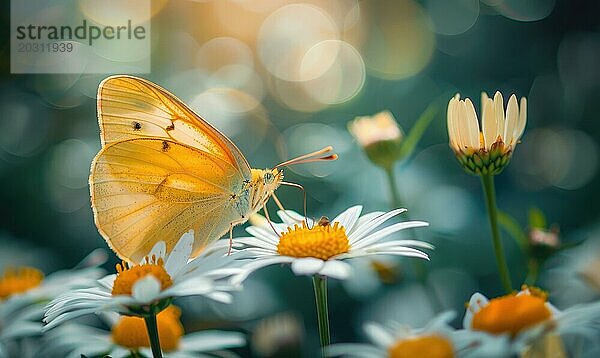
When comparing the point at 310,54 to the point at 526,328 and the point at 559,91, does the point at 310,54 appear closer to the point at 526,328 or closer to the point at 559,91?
the point at 559,91

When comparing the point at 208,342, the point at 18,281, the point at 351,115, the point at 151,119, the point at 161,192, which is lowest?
the point at 208,342

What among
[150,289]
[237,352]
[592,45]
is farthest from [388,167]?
[592,45]

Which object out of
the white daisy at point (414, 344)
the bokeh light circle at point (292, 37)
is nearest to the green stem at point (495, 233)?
the white daisy at point (414, 344)

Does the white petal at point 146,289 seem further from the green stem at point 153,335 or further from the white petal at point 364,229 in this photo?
the white petal at point 364,229

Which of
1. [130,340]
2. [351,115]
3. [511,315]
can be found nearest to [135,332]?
[130,340]

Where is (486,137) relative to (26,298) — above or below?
above

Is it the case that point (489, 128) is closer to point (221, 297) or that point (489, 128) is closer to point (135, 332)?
point (221, 297)

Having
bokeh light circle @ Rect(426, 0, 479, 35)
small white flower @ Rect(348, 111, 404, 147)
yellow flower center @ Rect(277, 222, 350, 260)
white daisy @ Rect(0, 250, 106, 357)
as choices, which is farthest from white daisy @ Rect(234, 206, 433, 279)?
bokeh light circle @ Rect(426, 0, 479, 35)
